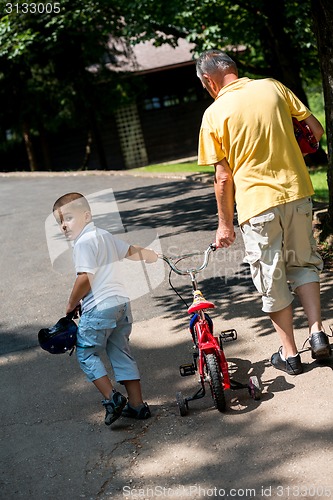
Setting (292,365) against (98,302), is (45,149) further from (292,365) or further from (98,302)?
(292,365)

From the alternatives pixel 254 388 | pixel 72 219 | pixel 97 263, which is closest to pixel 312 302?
pixel 254 388

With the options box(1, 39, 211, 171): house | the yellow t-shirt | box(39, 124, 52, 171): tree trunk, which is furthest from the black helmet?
box(1, 39, 211, 171): house

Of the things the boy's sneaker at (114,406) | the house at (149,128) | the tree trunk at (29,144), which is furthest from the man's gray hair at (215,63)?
the house at (149,128)

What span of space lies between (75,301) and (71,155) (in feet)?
84.6

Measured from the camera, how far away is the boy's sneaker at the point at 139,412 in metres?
4.87

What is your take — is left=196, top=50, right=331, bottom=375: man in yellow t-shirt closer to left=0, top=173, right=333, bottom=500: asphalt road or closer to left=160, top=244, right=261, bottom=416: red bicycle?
left=160, top=244, right=261, bottom=416: red bicycle

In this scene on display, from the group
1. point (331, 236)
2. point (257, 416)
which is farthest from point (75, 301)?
point (331, 236)

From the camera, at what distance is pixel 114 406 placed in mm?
4723

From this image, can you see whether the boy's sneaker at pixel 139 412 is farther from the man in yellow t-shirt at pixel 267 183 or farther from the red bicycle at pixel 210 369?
the man in yellow t-shirt at pixel 267 183

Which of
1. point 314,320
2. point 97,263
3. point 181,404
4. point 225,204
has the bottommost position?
point 181,404

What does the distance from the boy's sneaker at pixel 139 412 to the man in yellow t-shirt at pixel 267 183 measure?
1.01 meters

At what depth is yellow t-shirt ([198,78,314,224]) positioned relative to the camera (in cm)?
482

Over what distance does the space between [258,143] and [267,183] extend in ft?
0.91

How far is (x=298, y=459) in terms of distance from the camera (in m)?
3.90
